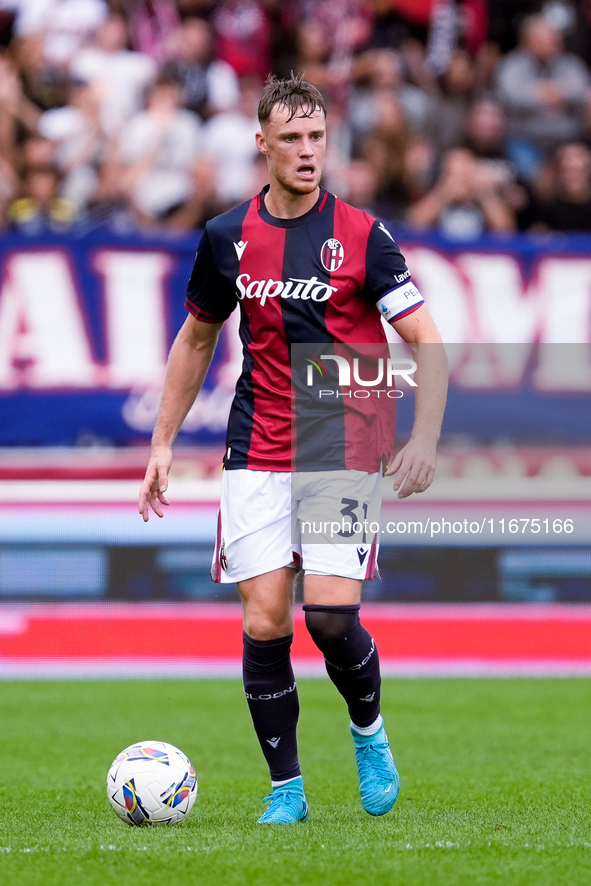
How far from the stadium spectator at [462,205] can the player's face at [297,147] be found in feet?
22.5

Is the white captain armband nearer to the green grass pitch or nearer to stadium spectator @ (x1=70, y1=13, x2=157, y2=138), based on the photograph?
the green grass pitch

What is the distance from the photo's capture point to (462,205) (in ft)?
36.3

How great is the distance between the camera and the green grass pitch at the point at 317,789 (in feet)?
11.1

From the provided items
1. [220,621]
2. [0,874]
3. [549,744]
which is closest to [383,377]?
[0,874]

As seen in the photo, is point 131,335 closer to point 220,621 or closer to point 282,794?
point 220,621

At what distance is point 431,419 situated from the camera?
4.04m

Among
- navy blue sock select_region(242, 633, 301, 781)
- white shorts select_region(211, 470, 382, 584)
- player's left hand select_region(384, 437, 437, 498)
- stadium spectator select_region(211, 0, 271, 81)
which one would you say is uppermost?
stadium spectator select_region(211, 0, 271, 81)

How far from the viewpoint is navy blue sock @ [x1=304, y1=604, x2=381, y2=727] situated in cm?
410

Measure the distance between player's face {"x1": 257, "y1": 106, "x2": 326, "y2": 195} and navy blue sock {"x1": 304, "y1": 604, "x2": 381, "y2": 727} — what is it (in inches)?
53.0

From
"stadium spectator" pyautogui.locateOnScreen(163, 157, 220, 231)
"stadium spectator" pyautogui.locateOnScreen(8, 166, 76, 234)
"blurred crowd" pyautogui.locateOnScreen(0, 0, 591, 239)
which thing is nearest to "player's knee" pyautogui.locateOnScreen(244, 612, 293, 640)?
"blurred crowd" pyautogui.locateOnScreen(0, 0, 591, 239)

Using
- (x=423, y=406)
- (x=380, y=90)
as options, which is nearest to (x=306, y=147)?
(x=423, y=406)

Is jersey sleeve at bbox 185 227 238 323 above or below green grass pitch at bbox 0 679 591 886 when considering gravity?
above

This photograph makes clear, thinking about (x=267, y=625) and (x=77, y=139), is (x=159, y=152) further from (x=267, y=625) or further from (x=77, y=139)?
(x=267, y=625)

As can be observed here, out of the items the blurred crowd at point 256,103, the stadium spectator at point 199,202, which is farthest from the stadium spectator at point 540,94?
the stadium spectator at point 199,202
